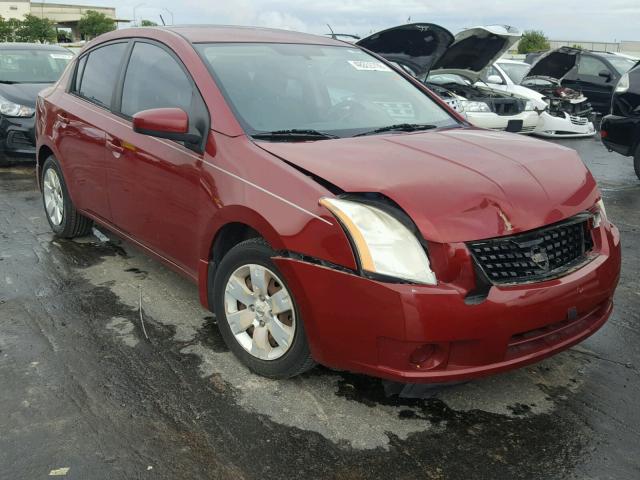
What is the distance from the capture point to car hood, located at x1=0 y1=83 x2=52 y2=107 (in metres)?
8.16

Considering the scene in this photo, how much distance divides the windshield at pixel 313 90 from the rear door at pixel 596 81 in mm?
11561

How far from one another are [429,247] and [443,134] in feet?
3.91

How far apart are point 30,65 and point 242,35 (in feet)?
21.9

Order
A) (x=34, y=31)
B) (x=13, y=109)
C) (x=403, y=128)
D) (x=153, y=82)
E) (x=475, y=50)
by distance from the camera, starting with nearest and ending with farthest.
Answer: (x=403, y=128) < (x=153, y=82) < (x=13, y=109) < (x=475, y=50) < (x=34, y=31)


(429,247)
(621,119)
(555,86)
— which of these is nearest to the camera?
(429,247)

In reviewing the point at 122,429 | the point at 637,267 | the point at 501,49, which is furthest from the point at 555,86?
the point at 122,429

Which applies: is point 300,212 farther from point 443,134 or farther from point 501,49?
point 501,49

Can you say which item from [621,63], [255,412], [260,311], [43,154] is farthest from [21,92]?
[621,63]

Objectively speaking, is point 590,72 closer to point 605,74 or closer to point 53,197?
point 605,74

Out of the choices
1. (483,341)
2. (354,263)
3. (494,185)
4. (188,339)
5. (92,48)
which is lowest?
(188,339)

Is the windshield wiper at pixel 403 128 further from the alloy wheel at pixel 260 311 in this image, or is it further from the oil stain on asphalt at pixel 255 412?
the oil stain on asphalt at pixel 255 412

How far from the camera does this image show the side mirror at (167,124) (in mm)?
3234

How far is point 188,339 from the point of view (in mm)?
3506

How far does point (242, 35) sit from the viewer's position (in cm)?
394
